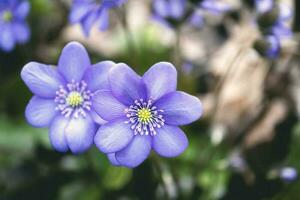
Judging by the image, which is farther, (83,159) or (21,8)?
(83,159)

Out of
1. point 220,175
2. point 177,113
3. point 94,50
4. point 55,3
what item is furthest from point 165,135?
point 55,3

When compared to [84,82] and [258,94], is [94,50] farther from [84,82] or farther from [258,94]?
[84,82]

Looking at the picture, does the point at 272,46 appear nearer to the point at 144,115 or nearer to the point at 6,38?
the point at 144,115

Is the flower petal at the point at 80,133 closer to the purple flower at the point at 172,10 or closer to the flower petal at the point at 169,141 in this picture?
the flower petal at the point at 169,141

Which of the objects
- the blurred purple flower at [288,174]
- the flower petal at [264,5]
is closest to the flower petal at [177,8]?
the flower petal at [264,5]

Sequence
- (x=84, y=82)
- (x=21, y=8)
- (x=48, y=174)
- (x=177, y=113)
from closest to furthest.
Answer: (x=177, y=113) < (x=84, y=82) < (x=21, y=8) < (x=48, y=174)

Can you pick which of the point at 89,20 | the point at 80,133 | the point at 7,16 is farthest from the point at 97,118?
the point at 7,16

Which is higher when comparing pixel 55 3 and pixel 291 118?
pixel 55 3
